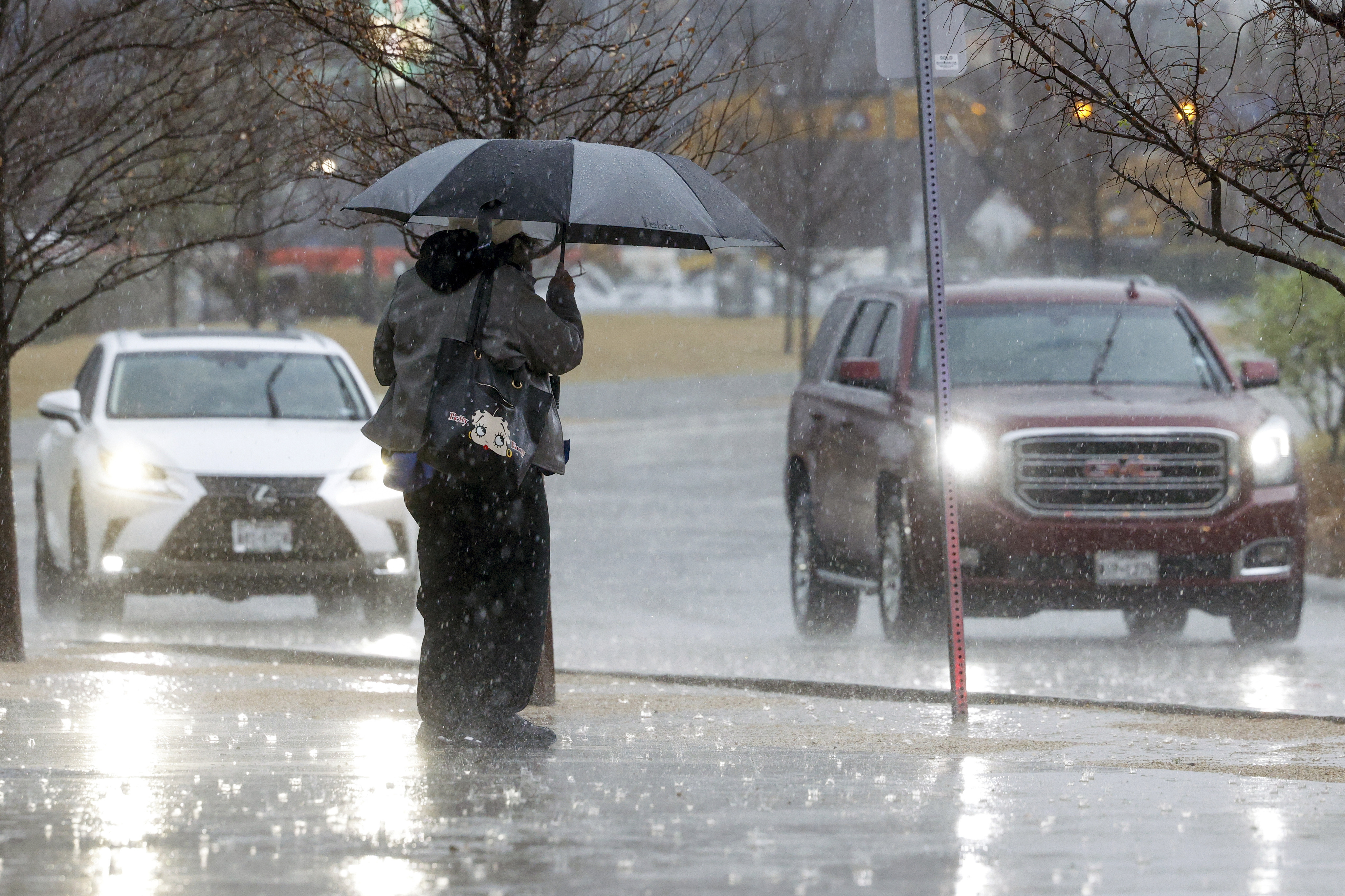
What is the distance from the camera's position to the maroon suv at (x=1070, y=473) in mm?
11984

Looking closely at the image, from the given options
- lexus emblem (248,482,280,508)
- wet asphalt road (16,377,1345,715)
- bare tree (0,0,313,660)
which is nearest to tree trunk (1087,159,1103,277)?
wet asphalt road (16,377,1345,715)

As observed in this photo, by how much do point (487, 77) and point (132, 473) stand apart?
5316 mm

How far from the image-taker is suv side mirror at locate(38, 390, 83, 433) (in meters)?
13.3

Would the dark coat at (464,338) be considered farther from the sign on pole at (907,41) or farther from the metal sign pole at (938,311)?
the sign on pole at (907,41)

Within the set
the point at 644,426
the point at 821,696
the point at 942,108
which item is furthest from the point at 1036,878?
the point at 942,108

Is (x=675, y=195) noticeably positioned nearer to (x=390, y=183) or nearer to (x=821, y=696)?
(x=390, y=183)

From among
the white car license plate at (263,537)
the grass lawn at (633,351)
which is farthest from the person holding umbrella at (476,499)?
the grass lawn at (633,351)

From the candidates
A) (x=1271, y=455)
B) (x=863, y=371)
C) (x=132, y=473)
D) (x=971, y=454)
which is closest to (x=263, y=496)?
(x=132, y=473)

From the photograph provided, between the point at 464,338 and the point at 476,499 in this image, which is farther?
the point at 476,499

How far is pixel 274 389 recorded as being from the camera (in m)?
14.3

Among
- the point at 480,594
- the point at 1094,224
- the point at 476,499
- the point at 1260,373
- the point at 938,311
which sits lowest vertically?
the point at 480,594

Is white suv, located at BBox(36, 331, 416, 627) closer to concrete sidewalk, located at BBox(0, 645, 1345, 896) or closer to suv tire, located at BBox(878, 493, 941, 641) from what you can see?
suv tire, located at BBox(878, 493, 941, 641)

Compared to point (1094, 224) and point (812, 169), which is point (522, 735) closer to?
point (1094, 224)

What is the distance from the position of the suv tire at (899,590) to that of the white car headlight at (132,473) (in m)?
3.85
